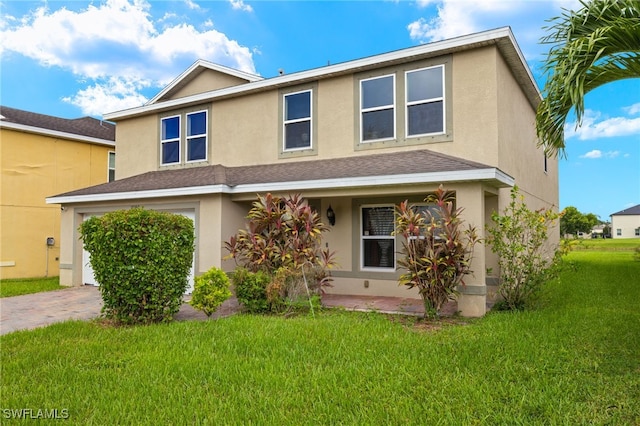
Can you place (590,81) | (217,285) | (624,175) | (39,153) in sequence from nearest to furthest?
(590,81) → (217,285) → (39,153) → (624,175)

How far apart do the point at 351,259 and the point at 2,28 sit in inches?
428

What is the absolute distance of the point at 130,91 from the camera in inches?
760

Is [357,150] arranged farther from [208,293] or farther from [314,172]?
[208,293]

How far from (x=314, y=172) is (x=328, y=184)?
102 cm

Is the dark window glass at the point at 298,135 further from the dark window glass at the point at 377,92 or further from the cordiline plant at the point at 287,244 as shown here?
the cordiline plant at the point at 287,244

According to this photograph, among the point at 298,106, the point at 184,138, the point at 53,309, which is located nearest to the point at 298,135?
the point at 298,106

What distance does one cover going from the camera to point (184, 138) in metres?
14.0

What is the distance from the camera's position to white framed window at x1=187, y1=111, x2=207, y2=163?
13.7 meters

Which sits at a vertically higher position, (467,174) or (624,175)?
(624,175)

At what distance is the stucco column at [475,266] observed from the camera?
26.5 feet

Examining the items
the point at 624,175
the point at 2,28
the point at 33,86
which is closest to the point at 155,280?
the point at 2,28

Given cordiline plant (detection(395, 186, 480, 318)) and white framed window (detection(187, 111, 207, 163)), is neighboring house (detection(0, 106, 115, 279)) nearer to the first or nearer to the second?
white framed window (detection(187, 111, 207, 163))

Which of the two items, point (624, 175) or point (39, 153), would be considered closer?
point (39, 153)

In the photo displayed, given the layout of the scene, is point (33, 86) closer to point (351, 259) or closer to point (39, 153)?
point (39, 153)
